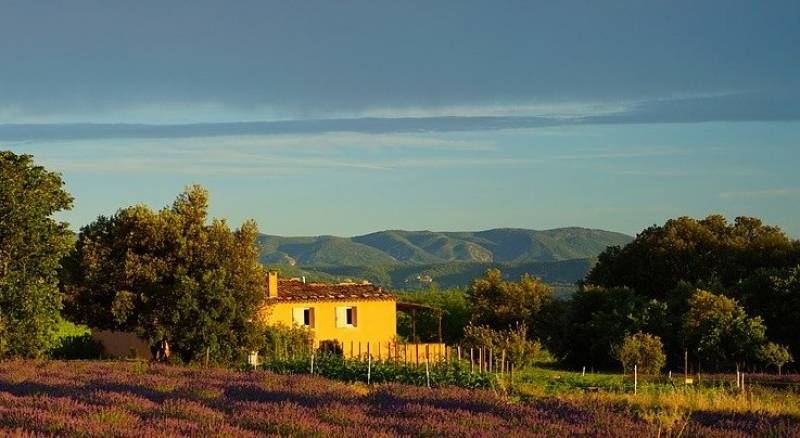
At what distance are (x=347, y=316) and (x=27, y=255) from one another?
2232cm

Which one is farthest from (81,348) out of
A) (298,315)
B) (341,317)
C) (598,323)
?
(598,323)

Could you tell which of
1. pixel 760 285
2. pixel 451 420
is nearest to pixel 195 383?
pixel 451 420

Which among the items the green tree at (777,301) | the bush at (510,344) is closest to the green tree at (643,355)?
the bush at (510,344)

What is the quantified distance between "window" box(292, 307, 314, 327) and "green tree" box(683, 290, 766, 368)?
18169mm

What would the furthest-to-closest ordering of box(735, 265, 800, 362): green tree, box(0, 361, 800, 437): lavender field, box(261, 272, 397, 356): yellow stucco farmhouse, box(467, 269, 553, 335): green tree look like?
box(467, 269, 553, 335): green tree → box(261, 272, 397, 356): yellow stucco farmhouse → box(735, 265, 800, 362): green tree → box(0, 361, 800, 437): lavender field

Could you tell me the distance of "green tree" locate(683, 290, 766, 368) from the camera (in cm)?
4694

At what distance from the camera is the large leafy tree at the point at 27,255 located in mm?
35250

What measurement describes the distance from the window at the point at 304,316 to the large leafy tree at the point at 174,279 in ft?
43.8

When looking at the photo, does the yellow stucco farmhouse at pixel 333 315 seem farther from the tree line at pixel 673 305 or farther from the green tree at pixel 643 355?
the green tree at pixel 643 355

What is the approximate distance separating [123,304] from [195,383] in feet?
69.7

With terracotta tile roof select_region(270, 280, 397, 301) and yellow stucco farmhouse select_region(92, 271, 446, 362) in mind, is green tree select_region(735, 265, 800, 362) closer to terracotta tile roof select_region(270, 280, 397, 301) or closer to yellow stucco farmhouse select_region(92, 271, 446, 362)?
yellow stucco farmhouse select_region(92, 271, 446, 362)

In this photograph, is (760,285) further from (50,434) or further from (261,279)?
(50,434)

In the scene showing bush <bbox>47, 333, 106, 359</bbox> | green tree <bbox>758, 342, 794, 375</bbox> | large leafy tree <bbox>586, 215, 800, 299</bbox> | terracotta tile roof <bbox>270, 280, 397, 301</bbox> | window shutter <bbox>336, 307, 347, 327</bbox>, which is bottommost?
green tree <bbox>758, 342, 794, 375</bbox>

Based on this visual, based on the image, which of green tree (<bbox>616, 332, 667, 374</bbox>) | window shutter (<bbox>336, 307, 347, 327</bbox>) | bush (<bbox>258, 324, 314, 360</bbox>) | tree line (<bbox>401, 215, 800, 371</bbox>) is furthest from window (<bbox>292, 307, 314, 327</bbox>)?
green tree (<bbox>616, 332, 667, 374</bbox>)
